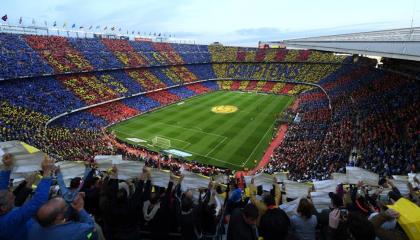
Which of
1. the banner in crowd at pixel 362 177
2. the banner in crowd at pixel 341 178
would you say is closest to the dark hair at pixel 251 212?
the banner in crowd at pixel 341 178

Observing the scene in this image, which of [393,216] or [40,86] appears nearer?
[393,216]

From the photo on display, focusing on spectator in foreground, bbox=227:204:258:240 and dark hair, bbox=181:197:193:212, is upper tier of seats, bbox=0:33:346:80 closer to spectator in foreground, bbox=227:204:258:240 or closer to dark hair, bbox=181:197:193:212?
dark hair, bbox=181:197:193:212

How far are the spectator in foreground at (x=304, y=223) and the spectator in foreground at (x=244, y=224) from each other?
1.13 meters

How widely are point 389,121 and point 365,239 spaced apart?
81.8 ft

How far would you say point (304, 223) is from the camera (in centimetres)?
559

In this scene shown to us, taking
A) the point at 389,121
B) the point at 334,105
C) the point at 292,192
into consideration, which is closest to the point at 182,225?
the point at 292,192

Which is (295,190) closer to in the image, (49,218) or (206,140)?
(49,218)

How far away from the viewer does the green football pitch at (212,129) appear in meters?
33.8

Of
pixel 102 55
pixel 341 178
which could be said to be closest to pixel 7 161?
pixel 341 178

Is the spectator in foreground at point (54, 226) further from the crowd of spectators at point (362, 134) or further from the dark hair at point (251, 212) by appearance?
Result: the crowd of spectators at point (362, 134)

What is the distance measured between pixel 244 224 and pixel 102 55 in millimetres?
62865

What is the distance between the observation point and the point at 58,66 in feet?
166

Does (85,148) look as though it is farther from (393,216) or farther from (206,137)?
(393,216)

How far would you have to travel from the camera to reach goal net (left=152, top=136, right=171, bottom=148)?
36219 mm
